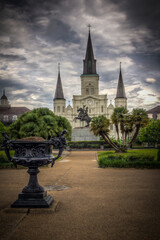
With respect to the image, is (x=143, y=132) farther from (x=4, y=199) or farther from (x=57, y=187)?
(x=4, y=199)

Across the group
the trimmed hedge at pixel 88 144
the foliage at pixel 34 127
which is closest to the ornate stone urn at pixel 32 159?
the foliage at pixel 34 127

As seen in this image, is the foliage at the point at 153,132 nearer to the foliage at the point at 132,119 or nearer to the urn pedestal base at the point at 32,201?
the foliage at the point at 132,119

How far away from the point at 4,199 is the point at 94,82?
82414 millimetres

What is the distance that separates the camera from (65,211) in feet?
20.3

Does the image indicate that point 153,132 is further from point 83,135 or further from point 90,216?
point 90,216

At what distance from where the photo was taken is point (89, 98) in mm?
83125

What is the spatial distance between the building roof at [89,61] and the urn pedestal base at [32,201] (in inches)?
3322

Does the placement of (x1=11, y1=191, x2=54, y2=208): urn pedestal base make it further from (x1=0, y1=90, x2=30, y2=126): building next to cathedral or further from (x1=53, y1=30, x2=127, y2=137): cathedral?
(x1=53, y1=30, x2=127, y2=137): cathedral

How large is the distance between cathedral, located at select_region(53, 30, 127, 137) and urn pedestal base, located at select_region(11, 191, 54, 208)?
2851 inches

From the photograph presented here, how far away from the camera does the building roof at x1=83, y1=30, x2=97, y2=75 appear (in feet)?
281

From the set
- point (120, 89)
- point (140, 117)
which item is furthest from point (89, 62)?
point (140, 117)

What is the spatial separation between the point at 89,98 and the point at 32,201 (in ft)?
255

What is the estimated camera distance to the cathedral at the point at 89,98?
82.1 m

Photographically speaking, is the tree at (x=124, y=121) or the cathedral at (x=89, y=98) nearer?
the tree at (x=124, y=121)
